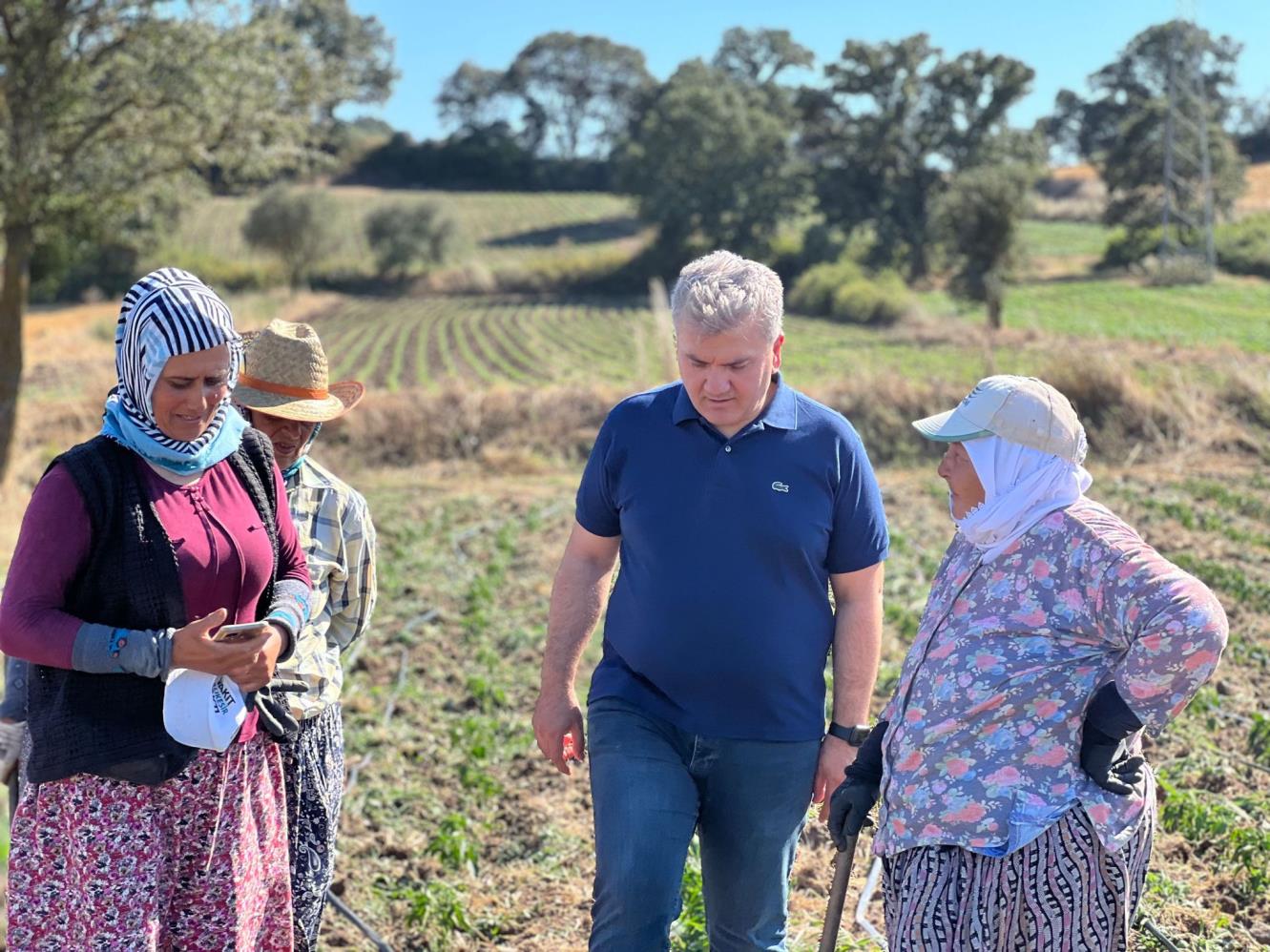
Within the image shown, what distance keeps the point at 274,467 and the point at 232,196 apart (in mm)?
67201

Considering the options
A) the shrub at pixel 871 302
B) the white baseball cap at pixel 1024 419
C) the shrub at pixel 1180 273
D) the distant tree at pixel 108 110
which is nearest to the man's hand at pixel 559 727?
the white baseball cap at pixel 1024 419

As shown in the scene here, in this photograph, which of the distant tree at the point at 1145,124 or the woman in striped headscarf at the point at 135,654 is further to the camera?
the distant tree at the point at 1145,124

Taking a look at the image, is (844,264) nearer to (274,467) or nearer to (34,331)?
(34,331)

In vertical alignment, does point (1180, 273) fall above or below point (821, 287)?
above

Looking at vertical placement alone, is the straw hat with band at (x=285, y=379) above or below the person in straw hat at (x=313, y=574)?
above

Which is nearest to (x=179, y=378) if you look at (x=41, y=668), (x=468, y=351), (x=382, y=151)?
(x=41, y=668)

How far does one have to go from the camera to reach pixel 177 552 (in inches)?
98.4

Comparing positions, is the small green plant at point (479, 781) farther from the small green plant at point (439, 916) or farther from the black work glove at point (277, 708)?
the black work glove at point (277, 708)

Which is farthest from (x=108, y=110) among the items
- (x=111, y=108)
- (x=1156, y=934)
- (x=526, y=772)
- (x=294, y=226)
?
(x=294, y=226)

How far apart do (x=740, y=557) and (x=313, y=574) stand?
44.7 inches

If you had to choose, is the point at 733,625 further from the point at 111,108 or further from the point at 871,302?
the point at 871,302

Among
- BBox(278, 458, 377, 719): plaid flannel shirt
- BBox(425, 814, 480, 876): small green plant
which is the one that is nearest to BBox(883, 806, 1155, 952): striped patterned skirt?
BBox(278, 458, 377, 719): plaid flannel shirt

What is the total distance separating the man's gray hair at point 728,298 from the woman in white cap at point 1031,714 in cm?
50

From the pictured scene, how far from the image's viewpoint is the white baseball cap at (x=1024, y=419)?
8.15ft
